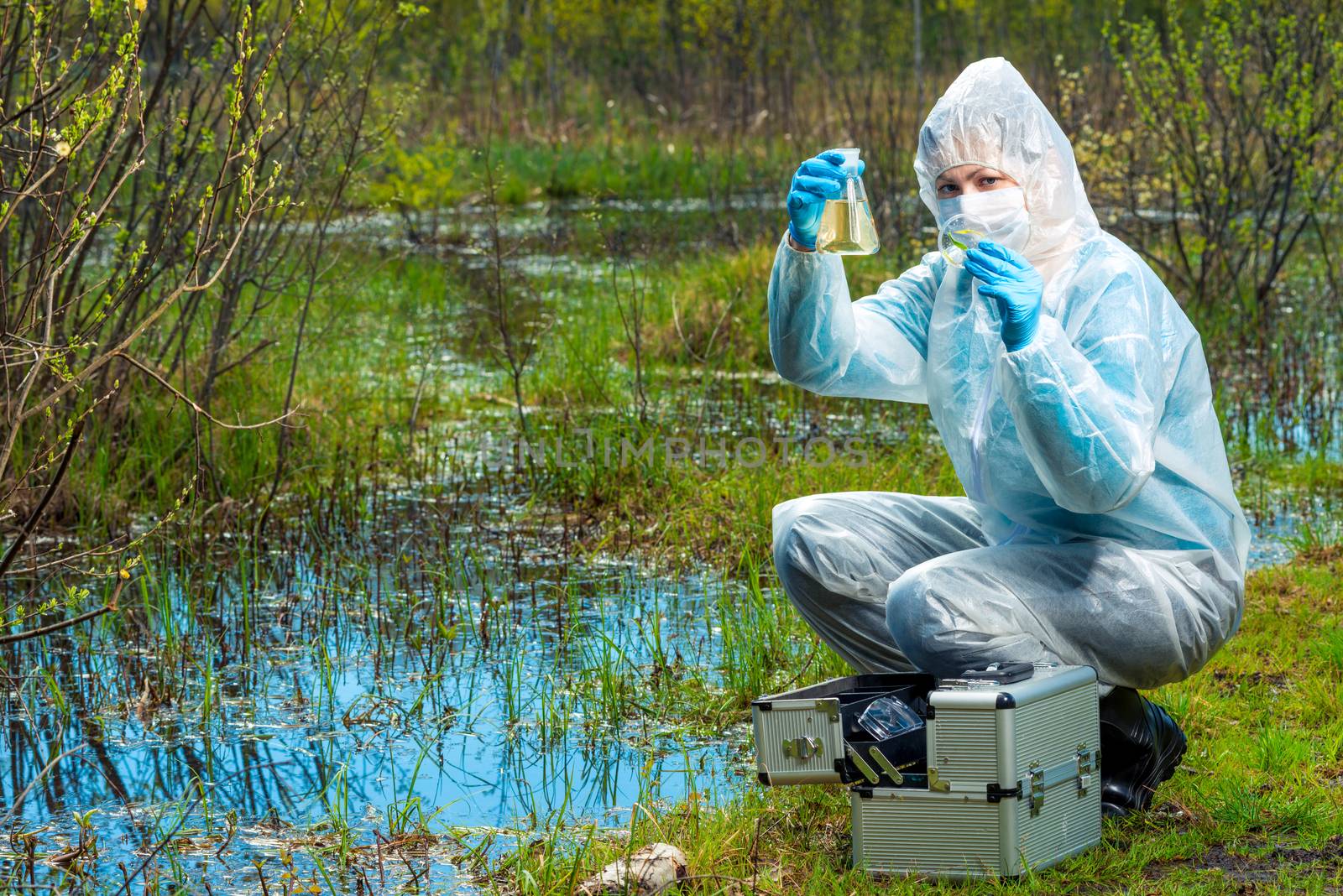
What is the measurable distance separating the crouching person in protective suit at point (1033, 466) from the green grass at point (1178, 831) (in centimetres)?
14

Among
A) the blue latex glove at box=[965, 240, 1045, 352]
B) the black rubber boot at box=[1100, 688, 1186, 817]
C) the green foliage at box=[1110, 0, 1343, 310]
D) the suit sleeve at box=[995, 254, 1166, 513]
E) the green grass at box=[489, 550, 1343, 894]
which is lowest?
the green grass at box=[489, 550, 1343, 894]

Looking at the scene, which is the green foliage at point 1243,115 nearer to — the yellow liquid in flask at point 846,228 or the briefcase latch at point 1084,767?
the yellow liquid in flask at point 846,228

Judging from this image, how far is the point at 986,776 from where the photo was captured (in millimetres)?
2535

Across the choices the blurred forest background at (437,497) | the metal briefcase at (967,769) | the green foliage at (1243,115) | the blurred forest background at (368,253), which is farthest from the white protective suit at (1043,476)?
the green foliage at (1243,115)

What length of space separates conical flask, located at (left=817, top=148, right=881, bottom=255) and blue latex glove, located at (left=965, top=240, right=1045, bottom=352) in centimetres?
39

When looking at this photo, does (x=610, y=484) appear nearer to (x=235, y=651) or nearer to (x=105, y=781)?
(x=235, y=651)

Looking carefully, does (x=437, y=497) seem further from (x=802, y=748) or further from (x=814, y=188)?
(x=802, y=748)

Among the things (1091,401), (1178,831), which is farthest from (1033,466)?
(1178,831)

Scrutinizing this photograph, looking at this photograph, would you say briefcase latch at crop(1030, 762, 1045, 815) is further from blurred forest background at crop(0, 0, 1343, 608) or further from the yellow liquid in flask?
blurred forest background at crop(0, 0, 1343, 608)

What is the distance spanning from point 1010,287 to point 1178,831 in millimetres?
1060

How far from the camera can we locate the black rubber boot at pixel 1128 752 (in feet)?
9.39

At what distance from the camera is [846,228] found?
300 cm

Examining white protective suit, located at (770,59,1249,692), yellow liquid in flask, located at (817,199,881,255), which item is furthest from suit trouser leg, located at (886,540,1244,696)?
yellow liquid in flask, located at (817,199,881,255)

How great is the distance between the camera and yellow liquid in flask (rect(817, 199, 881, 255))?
2.99 metres
